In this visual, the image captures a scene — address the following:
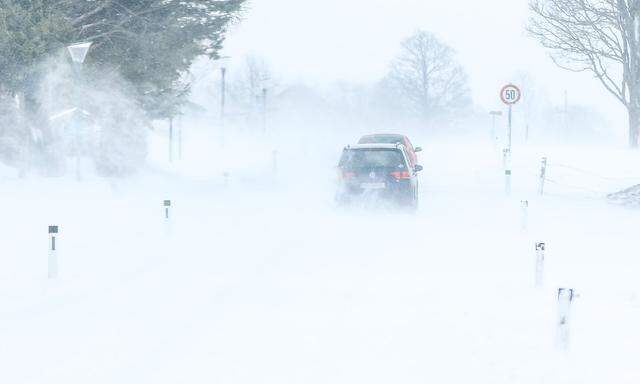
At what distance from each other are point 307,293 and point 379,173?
9.02 m

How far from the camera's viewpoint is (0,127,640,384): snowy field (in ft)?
21.4

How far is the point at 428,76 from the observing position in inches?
3137

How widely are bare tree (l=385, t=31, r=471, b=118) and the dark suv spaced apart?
204ft

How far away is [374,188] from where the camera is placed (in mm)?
18250

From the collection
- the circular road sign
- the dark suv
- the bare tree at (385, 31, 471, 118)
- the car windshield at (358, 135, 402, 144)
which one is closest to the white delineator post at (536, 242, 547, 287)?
the dark suv

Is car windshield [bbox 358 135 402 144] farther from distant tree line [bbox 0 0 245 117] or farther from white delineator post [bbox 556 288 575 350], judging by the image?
white delineator post [bbox 556 288 575 350]

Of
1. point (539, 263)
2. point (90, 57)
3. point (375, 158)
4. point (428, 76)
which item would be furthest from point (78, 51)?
point (428, 76)

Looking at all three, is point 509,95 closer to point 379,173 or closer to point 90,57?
point 379,173

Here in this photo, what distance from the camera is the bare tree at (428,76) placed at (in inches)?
3100

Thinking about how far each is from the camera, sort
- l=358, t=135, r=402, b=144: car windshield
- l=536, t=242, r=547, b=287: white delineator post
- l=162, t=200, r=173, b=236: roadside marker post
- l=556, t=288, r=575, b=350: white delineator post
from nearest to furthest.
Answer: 1. l=556, t=288, r=575, b=350: white delineator post
2. l=536, t=242, r=547, b=287: white delineator post
3. l=162, t=200, r=173, b=236: roadside marker post
4. l=358, t=135, r=402, b=144: car windshield

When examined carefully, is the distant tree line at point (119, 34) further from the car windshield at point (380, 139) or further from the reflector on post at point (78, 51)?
the car windshield at point (380, 139)

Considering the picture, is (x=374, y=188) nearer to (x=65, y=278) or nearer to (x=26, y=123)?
(x=65, y=278)

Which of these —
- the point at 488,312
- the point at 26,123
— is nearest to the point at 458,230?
the point at 488,312

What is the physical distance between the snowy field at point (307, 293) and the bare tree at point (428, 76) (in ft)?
192
